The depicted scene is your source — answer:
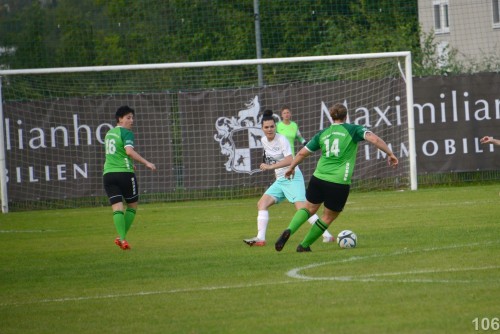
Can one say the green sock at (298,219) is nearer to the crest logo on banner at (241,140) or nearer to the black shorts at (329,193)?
the black shorts at (329,193)

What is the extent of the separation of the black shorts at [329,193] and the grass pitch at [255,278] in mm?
626

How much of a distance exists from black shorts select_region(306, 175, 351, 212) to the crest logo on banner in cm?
1178

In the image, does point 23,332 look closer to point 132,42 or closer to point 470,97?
point 470,97

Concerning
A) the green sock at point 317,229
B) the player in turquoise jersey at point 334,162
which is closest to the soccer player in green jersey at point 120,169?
the player in turquoise jersey at point 334,162

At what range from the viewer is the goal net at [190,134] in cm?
2458

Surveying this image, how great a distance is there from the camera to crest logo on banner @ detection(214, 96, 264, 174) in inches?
981

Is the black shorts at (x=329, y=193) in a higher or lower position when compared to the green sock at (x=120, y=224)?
higher

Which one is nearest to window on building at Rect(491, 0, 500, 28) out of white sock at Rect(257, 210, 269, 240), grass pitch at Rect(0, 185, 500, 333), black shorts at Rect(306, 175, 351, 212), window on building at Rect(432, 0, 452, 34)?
window on building at Rect(432, 0, 452, 34)

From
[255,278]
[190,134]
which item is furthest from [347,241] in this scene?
[190,134]

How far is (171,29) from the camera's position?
3456 centimetres

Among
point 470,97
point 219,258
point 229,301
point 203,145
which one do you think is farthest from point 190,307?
point 470,97

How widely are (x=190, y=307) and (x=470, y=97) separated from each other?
17.4 metres

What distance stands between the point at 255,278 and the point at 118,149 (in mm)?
4978

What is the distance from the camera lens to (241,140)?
24938mm
